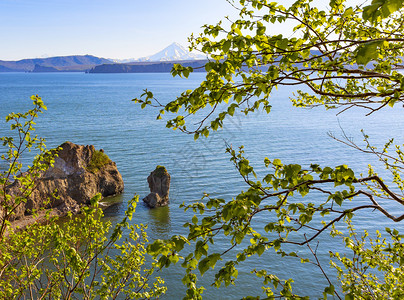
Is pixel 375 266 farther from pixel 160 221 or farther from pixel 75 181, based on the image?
pixel 75 181

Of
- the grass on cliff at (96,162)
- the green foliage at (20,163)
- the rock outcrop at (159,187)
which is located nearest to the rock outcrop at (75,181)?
the grass on cliff at (96,162)

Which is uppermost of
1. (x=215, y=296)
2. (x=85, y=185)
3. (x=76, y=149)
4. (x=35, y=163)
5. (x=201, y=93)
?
(x=201, y=93)

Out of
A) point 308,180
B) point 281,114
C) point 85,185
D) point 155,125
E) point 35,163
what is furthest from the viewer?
point 281,114

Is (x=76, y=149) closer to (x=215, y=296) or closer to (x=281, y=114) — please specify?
(x=215, y=296)

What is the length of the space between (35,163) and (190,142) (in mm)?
46016

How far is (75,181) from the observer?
33125 mm

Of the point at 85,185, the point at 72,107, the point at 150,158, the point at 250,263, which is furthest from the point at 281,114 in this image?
the point at 250,263

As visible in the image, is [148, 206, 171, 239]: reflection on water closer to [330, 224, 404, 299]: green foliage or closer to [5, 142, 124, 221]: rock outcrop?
[5, 142, 124, 221]: rock outcrop

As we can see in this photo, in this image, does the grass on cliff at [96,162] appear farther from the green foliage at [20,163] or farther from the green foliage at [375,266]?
the green foliage at [375,266]

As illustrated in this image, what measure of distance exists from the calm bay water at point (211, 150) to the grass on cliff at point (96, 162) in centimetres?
320

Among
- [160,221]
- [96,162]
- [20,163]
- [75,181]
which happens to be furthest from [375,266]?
[96,162]

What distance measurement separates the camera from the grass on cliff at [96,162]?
35938mm

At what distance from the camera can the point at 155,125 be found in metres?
67.5

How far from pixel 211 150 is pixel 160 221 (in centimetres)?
2147
